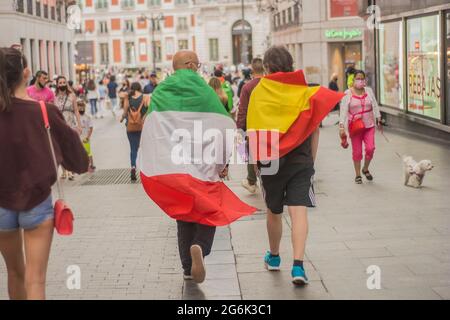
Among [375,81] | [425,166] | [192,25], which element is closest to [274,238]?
[425,166]

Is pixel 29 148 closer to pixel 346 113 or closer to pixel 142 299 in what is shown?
pixel 142 299

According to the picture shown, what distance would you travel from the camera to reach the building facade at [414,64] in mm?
16391

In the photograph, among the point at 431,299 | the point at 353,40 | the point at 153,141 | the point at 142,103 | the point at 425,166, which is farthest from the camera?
the point at 353,40

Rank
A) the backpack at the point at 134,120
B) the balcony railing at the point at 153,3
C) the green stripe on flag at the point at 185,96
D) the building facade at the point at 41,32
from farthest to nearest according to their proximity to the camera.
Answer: the balcony railing at the point at 153,3 → the building facade at the point at 41,32 → the backpack at the point at 134,120 → the green stripe on flag at the point at 185,96

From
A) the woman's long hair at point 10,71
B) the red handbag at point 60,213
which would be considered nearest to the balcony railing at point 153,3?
the woman's long hair at point 10,71

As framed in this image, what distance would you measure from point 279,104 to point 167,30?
95738mm

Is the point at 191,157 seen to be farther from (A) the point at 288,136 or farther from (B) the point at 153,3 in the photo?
(B) the point at 153,3

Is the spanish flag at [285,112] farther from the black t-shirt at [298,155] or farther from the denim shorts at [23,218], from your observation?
the denim shorts at [23,218]

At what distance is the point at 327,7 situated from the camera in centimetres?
3622

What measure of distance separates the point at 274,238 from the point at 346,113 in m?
5.23

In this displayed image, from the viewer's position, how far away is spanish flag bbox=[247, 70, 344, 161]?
20.7 feet

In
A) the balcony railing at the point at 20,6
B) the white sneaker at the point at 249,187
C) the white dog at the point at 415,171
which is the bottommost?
the white sneaker at the point at 249,187

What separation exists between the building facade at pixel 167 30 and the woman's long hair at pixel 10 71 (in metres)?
90.9

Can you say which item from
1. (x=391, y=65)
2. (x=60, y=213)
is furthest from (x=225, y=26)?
(x=60, y=213)
